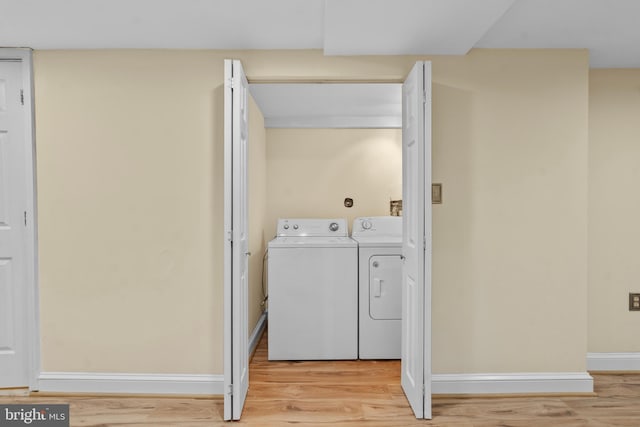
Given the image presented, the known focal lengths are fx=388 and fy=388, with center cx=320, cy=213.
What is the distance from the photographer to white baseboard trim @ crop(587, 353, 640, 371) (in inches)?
107

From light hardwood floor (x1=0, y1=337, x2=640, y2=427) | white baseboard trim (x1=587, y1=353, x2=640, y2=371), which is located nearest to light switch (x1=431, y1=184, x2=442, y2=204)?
light hardwood floor (x1=0, y1=337, x2=640, y2=427)

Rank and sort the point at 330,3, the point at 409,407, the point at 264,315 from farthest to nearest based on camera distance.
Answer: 1. the point at 264,315
2. the point at 409,407
3. the point at 330,3

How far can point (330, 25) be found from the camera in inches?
75.9

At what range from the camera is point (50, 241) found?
2359mm

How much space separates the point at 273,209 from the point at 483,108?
2.36 metres

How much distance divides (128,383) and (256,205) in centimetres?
171

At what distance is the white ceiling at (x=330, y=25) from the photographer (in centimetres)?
180

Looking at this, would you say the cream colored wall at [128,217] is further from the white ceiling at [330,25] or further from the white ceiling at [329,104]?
the white ceiling at [329,104]

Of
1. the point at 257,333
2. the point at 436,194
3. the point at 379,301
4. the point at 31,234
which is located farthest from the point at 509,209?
the point at 31,234

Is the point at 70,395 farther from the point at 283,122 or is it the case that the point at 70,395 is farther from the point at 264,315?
the point at 283,122

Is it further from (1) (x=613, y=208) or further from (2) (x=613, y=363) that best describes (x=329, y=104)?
(2) (x=613, y=363)

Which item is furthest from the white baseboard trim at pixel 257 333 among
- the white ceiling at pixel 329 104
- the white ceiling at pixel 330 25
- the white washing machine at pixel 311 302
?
the white ceiling at pixel 330 25

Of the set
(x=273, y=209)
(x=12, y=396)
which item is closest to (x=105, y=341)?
(x=12, y=396)

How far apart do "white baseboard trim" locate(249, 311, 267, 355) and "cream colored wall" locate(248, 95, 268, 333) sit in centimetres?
5
